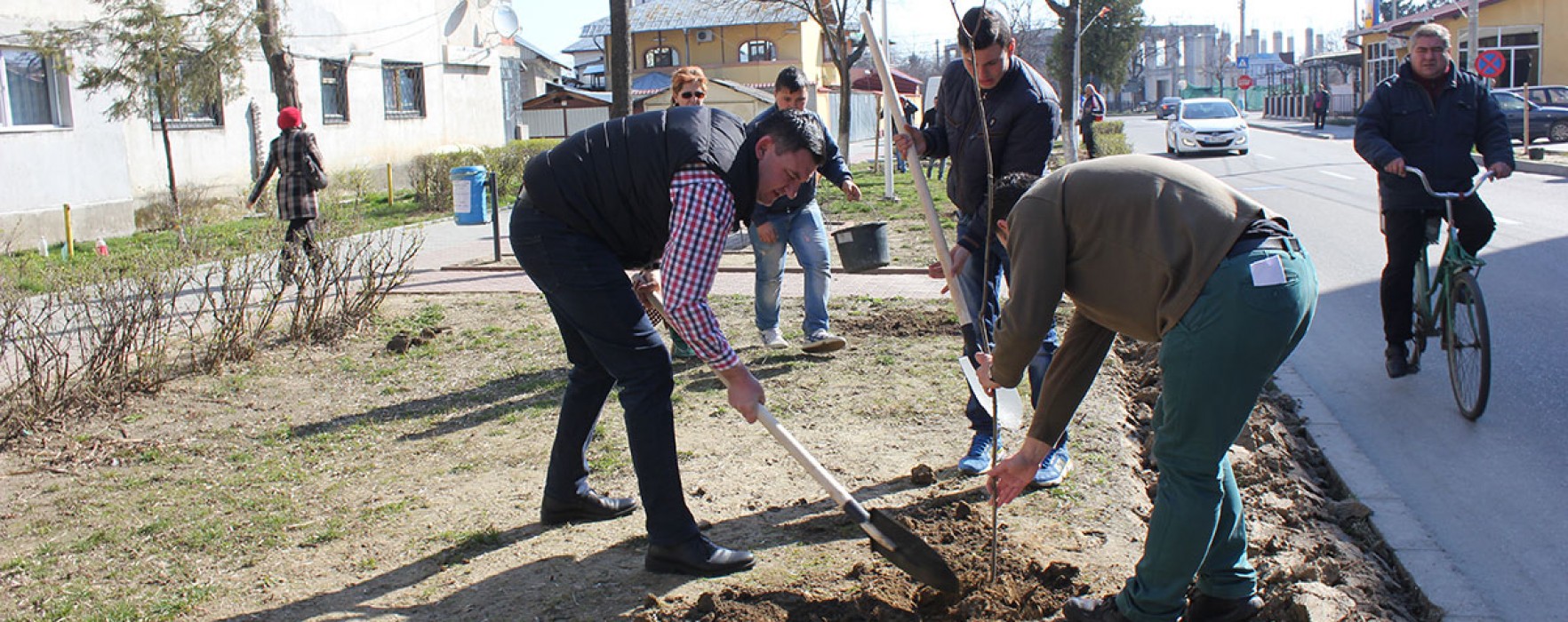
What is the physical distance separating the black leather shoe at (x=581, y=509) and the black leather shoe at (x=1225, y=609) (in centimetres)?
205

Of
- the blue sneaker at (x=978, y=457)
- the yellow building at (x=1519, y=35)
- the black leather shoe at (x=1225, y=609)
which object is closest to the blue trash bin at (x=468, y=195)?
the blue sneaker at (x=978, y=457)

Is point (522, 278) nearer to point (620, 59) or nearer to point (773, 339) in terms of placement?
point (620, 59)

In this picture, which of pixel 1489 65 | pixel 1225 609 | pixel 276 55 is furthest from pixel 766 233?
pixel 1489 65

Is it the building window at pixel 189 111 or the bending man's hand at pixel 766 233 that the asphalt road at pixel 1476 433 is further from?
the building window at pixel 189 111

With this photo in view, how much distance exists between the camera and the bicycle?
555 cm


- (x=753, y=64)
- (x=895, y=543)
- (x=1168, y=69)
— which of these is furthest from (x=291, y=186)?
(x=1168, y=69)

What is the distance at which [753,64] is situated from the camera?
53.7 m

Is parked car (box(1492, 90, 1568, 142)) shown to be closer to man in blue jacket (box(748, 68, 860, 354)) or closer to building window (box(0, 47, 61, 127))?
man in blue jacket (box(748, 68, 860, 354))

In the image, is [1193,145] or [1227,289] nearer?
[1227,289]

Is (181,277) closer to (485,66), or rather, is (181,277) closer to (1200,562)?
(1200,562)

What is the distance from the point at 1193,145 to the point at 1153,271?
27.8 meters

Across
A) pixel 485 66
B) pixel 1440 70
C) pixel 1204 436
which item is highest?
pixel 485 66

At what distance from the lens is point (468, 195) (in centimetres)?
1464

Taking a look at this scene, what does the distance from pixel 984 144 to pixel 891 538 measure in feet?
5.47
